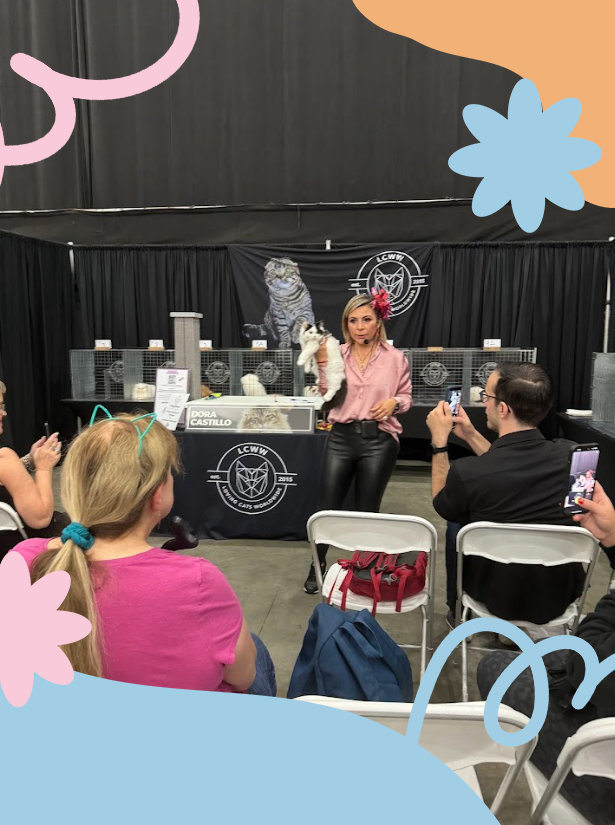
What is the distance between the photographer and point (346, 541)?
1990 mm

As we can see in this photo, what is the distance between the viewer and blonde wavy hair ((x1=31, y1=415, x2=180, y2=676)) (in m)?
0.97

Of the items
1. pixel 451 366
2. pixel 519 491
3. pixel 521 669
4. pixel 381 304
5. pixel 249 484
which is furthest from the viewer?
pixel 451 366

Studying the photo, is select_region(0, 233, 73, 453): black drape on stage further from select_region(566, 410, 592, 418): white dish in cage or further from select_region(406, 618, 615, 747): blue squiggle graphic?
select_region(406, 618, 615, 747): blue squiggle graphic

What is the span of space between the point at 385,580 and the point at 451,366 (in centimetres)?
431

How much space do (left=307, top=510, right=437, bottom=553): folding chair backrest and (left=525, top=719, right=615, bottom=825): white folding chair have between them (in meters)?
0.81

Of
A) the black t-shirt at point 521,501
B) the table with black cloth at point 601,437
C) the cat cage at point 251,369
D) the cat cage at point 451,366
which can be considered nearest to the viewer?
the black t-shirt at point 521,501

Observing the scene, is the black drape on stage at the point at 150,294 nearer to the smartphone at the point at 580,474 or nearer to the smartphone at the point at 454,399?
the smartphone at the point at 454,399

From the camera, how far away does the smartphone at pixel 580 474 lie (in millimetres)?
1056

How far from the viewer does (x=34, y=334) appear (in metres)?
6.20

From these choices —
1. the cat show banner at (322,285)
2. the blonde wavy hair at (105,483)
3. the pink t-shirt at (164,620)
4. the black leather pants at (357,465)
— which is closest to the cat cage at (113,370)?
the cat show banner at (322,285)

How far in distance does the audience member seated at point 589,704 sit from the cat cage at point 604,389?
353 cm

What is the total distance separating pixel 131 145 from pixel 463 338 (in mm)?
4742

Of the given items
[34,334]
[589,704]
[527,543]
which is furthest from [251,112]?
[589,704]

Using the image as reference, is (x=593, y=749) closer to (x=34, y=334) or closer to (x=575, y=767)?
(x=575, y=767)
